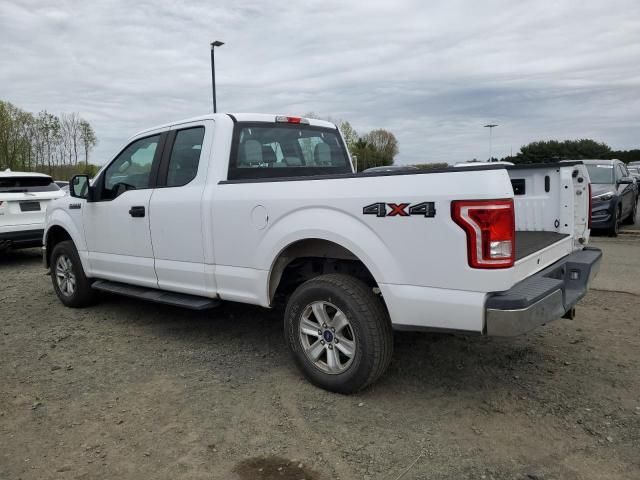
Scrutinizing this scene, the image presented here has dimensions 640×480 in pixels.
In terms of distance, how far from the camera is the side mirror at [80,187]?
5.56m

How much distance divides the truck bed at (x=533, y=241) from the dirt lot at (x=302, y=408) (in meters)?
0.95

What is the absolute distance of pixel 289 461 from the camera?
9.39ft

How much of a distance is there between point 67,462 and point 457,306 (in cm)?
230

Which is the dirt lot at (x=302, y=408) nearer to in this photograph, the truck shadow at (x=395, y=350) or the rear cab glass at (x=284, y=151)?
the truck shadow at (x=395, y=350)

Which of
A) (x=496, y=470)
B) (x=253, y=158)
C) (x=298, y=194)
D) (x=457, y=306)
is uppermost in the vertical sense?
(x=253, y=158)

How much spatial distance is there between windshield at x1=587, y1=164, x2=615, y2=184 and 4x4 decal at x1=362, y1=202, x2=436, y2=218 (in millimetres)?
10198

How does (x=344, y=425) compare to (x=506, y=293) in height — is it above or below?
below

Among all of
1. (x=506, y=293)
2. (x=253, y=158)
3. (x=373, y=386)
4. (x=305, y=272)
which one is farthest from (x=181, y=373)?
(x=506, y=293)

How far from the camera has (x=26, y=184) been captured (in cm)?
959

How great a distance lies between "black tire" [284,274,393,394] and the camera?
333 cm

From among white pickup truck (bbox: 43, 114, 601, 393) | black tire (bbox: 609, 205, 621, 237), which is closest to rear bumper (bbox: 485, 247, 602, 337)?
white pickup truck (bbox: 43, 114, 601, 393)

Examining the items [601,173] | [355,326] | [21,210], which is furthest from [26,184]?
[601,173]

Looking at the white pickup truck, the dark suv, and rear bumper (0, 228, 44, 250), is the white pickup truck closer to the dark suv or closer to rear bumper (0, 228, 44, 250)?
rear bumper (0, 228, 44, 250)

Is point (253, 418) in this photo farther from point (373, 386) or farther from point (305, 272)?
point (305, 272)
